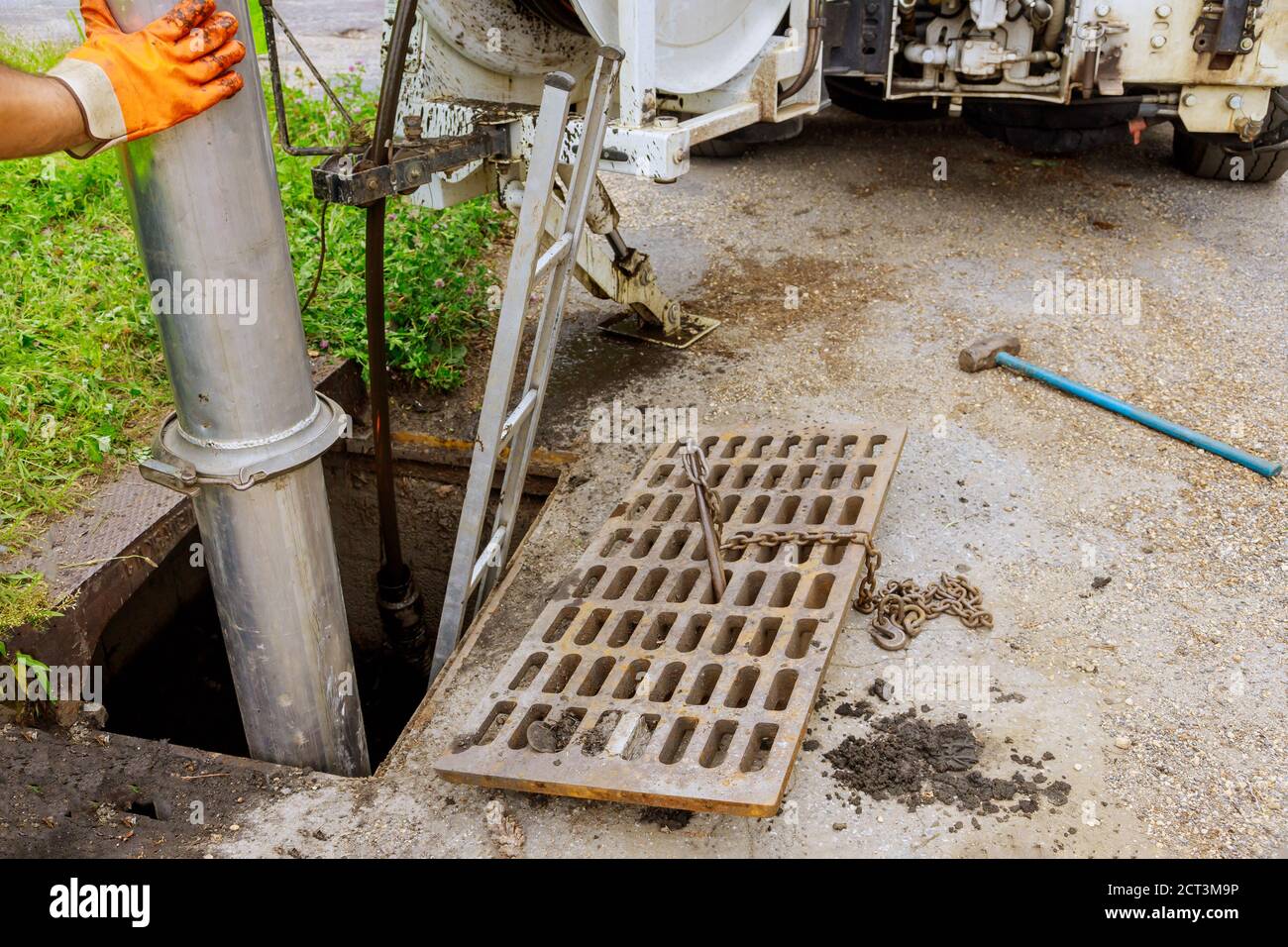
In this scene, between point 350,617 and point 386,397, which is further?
point 350,617

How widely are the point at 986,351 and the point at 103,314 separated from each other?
3.52 metres

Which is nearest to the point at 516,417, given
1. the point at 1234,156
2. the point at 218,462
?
the point at 218,462

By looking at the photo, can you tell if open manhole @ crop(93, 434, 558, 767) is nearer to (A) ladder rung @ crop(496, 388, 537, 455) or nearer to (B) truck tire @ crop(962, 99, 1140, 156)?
(A) ladder rung @ crop(496, 388, 537, 455)

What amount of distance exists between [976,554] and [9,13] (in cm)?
719

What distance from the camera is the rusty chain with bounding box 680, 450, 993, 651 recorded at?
3.10 metres

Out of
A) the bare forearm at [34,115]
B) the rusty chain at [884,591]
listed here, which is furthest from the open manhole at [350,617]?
the bare forearm at [34,115]

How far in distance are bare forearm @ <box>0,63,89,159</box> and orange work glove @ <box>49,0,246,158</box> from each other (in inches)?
1.0

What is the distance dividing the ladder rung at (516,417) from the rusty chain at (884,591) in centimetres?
55

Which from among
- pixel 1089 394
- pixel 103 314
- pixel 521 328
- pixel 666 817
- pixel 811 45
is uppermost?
pixel 811 45

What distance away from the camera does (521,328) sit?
3.12 metres

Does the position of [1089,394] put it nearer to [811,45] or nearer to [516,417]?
[811,45]

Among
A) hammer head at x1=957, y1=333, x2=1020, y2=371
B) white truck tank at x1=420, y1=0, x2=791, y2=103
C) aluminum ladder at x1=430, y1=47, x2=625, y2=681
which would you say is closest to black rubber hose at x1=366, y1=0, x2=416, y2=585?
aluminum ladder at x1=430, y1=47, x2=625, y2=681

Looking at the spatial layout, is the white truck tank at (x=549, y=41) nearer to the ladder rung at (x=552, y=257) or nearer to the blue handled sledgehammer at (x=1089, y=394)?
the ladder rung at (x=552, y=257)

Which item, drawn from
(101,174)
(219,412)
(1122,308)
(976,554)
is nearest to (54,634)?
(219,412)
